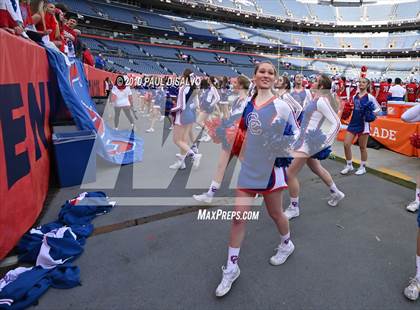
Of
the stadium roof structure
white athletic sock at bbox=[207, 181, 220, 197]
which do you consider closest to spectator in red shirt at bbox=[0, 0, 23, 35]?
white athletic sock at bbox=[207, 181, 220, 197]

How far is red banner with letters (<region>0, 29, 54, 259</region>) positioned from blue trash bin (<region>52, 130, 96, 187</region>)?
240 millimetres

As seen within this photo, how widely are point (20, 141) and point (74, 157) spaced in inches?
55.4

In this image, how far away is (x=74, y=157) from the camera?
14.4 feet

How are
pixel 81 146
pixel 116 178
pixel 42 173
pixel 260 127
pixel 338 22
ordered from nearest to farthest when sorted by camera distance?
pixel 260 127 → pixel 42 173 → pixel 81 146 → pixel 116 178 → pixel 338 22

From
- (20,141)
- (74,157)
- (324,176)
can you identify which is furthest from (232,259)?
(74,157)

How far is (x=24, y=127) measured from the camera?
315 centimetres

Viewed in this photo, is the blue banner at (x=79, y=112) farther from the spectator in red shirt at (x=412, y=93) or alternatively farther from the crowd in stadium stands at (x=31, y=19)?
the spectator in red shirt at (x=412, y=93)

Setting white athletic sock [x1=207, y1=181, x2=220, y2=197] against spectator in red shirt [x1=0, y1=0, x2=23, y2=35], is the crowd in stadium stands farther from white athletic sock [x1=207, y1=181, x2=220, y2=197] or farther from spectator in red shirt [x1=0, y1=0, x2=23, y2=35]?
white athletic sock [x1=207, y1=181, x2=220, y2=197]

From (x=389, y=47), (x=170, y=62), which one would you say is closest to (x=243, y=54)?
(x=170, y=62)

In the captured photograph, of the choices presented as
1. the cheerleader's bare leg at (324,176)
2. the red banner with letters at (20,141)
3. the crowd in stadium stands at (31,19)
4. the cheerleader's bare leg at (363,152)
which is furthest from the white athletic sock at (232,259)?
the cheerleader's bare leg at (363,152)

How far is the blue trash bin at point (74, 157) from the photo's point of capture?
4.23 meters

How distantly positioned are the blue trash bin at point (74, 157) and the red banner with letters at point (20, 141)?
0.24 m

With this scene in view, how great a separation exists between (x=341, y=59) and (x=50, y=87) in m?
63.2

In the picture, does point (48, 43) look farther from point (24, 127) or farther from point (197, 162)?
point (197, 162)
